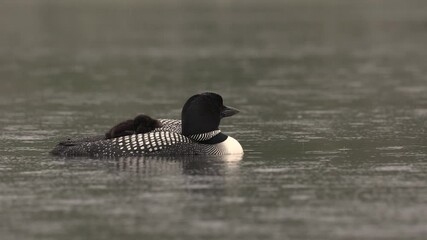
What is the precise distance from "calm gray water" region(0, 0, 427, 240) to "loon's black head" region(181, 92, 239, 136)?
47 cm

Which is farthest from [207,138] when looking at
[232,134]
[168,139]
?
[232,134]

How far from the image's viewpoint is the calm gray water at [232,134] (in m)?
10.2

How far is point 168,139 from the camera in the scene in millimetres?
13852

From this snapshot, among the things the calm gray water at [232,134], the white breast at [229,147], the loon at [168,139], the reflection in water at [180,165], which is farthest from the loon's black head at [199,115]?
the calm gray water at [232,134]

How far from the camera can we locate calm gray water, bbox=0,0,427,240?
10.2 metres

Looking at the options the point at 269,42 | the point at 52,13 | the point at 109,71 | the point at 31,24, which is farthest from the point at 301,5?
the point at 109,71

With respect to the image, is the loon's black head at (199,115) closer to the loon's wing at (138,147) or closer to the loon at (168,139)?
the loon at (168,139)

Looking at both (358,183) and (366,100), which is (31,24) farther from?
(358,183)

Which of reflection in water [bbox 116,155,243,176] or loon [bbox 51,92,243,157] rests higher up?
loon [bbox 51,92,243,157]

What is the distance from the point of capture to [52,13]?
63656 millimetres

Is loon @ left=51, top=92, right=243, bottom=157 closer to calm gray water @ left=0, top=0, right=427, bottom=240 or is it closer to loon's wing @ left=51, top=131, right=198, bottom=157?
loon's wing @ left=51, top=131, right=198, bottom=157

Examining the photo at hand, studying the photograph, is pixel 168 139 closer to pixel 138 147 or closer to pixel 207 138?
pixel 138 147

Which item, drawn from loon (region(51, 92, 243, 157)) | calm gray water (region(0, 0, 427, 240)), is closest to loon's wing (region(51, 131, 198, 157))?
loon (region(51, 92, 243, 157))

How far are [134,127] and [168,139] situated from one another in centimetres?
46
